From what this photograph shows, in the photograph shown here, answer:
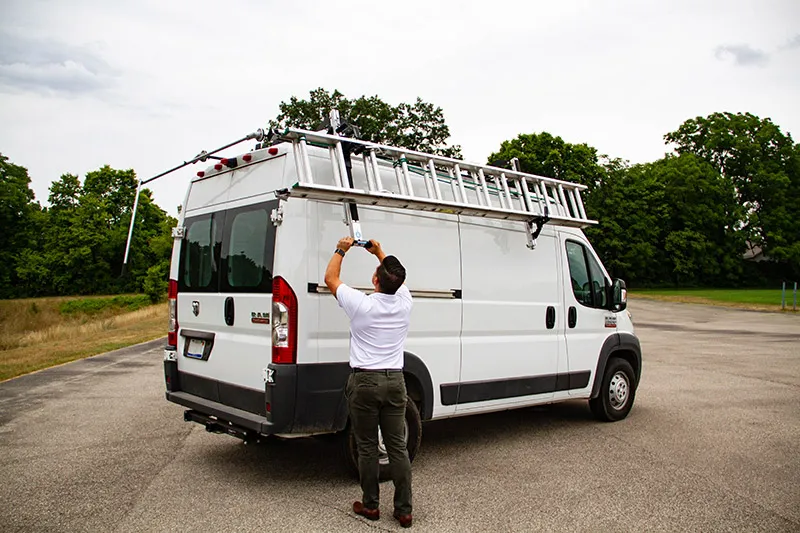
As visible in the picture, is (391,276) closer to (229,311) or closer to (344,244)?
(344,244)

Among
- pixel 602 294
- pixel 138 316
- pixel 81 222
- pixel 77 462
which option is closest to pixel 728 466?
pixel 602 294

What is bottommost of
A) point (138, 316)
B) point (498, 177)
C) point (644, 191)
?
point (138, 316)

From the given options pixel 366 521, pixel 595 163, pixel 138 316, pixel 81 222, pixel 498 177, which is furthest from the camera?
pixel 81 222

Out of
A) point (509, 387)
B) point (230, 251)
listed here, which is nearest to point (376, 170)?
point (230, 251)

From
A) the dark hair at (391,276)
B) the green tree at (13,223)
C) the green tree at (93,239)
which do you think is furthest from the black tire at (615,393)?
the green tree at (13,223)

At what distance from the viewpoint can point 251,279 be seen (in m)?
5.24

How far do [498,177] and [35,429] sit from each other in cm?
A: 546

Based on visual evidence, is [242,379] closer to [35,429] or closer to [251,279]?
[251,279]

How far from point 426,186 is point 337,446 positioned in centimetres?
250

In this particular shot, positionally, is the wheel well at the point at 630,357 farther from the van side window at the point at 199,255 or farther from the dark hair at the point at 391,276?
the van side window at the point at 199,255

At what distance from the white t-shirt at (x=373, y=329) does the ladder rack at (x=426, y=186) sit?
0.67 metres

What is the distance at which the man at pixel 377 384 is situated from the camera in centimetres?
441

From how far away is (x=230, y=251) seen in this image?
555 cm

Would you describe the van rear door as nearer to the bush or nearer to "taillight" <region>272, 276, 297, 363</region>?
"taillight" <region>272, 276, 297, 363</region>
